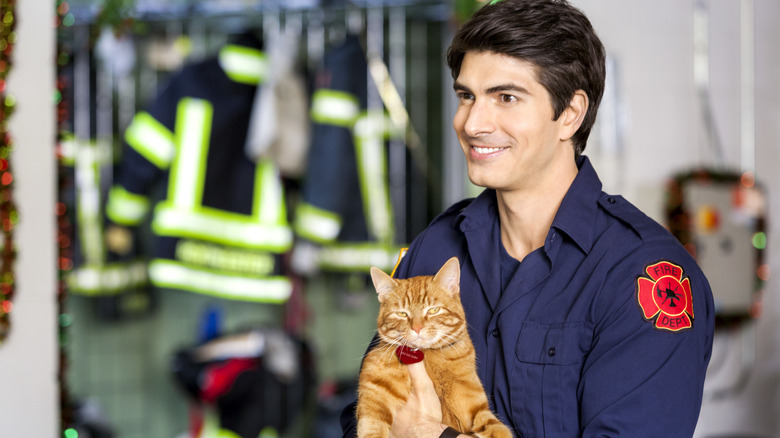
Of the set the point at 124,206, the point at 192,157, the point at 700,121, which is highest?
the point at 700,121

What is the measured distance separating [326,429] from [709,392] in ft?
6.21

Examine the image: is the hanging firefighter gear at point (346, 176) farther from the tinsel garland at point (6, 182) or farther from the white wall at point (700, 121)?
the tinsel garland at point (6, 182)

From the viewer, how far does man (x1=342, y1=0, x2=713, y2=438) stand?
3.13ft

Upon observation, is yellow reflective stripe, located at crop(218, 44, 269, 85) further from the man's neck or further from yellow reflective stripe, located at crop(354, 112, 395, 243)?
the man's neck

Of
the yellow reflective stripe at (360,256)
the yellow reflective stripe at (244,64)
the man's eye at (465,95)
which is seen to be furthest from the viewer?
the yellow reflective stripe at (360,256)

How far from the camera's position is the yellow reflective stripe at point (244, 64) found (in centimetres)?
313

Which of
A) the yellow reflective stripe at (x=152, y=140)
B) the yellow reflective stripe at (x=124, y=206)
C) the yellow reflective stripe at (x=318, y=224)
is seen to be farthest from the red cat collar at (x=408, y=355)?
the yellow reflective stripe at (x=124, y=206)

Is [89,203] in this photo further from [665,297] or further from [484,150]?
[665,297]

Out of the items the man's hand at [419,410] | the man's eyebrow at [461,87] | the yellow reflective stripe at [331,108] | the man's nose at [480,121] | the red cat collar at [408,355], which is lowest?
the man's hand at [419,410]

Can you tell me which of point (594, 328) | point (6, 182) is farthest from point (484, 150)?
point (6, 182)

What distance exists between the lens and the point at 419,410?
3.08 feet

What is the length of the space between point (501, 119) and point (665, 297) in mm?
331

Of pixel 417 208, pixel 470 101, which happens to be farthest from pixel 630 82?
pixel 470 101

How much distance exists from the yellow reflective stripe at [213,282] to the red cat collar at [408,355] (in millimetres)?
2216
